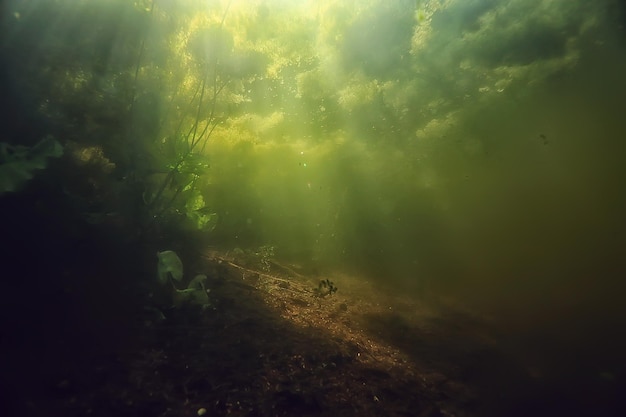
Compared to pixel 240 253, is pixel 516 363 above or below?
below

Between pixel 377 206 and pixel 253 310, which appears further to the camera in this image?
pixel 377 206

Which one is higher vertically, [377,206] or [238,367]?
[377,206]

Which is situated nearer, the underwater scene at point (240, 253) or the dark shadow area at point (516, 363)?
the underwater scene at point (240, 253)

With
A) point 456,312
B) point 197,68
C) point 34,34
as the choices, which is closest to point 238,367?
point 34,34

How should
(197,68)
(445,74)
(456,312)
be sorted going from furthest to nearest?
(445,74), (456,312), (197,68)

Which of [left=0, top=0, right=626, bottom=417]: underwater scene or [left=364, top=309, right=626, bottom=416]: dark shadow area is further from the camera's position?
[left=364, top=309, right=626, bottom=416]: dark shadow area

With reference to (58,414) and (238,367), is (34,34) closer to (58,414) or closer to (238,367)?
(58,414)

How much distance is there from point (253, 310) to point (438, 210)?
1117 inches

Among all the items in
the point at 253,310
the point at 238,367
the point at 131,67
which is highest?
the point at 131,67

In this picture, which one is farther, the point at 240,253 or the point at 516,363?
the point at 240,253

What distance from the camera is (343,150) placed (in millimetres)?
25438

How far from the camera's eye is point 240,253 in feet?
34.2

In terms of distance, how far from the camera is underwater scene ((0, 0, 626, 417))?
3.21 meters

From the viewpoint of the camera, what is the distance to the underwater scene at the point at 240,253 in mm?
3213
